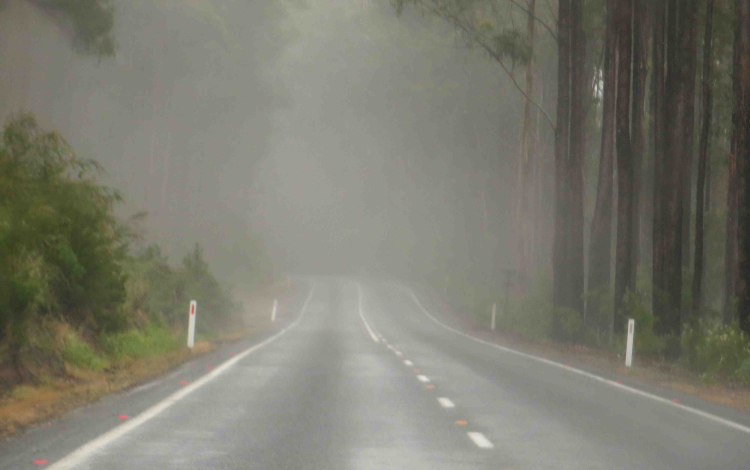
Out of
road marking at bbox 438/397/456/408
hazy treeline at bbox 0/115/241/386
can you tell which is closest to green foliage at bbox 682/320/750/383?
road marking at bbox 438/397/456/408

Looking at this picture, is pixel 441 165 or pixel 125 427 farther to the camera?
pixel 441 165

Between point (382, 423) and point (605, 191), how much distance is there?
2090 centimetres

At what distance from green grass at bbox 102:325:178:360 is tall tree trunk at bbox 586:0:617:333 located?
15.2m

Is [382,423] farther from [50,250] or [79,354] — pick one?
[50,250]

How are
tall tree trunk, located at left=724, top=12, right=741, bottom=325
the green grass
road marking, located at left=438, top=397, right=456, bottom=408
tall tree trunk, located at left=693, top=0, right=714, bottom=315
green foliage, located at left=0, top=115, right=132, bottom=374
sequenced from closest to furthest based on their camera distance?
road marking, located at left=438, top=397, right=456, bottom=408 < green foliage, located at left=0, top=115, right=132, bottom=374 < the green grass < tall tree trunk, located at left=724, top=12, right=741, bottom=325 < tall tree trunk, located at left=693, top=0, right=714, bottom=315

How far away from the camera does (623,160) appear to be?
28.0 meters

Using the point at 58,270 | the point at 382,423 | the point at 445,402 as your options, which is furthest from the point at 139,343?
the point at 382,423

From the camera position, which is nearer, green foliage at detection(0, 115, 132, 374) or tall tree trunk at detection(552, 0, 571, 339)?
green foliage at detection(0, 115, 132, 374)

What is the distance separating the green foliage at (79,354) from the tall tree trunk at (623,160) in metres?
16.8

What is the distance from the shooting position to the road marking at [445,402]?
517 inches

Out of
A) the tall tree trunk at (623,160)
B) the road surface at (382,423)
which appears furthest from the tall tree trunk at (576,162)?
the road surface at (382,423)

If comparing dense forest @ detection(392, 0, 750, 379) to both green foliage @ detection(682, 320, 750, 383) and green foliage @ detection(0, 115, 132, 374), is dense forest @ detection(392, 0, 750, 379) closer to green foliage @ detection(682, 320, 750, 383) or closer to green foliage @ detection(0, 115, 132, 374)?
green foliage @ detection(682, 320, 750, 383)

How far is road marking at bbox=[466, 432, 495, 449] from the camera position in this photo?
9.67 meters

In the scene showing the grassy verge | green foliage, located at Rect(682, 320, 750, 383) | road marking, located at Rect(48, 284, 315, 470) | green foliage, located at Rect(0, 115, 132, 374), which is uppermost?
green foliage, located at Rect(0, 115, 132, 374)
